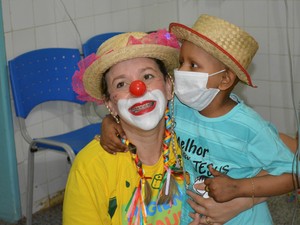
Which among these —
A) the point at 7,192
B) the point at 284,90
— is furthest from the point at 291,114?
the point at 7,192

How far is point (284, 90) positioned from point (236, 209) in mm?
2321

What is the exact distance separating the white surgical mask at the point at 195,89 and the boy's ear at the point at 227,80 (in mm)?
18

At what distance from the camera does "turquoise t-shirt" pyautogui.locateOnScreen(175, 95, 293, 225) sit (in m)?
1.62

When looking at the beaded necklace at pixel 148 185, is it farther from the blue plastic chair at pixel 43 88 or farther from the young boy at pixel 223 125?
the blue plastic chair at pixel 43 88

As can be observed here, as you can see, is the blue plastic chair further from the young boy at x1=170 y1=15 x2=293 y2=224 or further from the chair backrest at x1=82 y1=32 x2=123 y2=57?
the young boy at x1=170 y1=15 x2=293 y2=224

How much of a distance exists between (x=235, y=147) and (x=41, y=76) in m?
1.58

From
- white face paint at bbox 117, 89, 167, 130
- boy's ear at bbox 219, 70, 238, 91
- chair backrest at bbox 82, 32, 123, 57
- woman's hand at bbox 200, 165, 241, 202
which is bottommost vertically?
woman's hand at bbox 200, 165, 241, 202

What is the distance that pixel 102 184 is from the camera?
1725 millimetres

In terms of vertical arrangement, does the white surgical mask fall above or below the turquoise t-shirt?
above

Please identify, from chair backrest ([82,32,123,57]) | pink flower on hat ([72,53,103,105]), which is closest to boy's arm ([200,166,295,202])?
pink flower on hat ([72,53,103,105])

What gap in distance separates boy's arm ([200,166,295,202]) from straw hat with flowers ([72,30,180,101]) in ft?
1.30

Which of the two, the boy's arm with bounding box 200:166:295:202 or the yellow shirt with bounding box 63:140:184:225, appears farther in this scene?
the yellow shirt with bounding box 63:140:184:225

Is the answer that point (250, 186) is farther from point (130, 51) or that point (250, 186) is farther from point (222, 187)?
point (130, 51)

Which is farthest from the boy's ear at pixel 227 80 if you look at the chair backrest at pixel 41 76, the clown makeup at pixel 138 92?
the chair backrest at pixel 41 76
